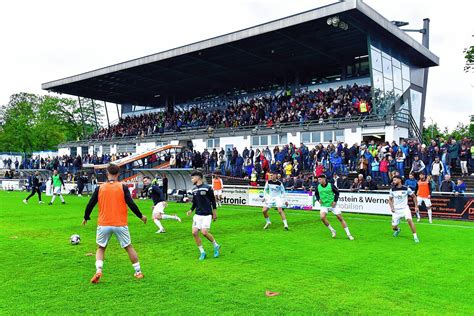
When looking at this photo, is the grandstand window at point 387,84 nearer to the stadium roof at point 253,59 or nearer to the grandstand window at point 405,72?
the stadium roof at point 253,59

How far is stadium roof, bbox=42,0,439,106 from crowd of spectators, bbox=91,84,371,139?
9.25 feet

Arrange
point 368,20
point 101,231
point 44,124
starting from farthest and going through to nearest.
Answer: point 44,124, point 368,20, point 101,231

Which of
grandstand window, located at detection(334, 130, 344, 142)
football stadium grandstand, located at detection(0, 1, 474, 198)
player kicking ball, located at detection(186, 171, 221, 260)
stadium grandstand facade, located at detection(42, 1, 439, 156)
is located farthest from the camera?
grandstand window, located at detection(334, 130, 344, 142)

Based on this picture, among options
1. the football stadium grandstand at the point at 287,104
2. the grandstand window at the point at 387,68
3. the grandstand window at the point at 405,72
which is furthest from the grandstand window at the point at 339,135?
the grandstand window at the point at 405,72

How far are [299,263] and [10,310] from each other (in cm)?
586

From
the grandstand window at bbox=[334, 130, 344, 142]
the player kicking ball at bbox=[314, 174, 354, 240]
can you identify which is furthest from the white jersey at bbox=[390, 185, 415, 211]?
the grandstand window at bbox=[334, 130, 344, 142]

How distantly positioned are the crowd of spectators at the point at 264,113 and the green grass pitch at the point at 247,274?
69.3 ft

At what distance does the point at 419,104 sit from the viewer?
41.4m

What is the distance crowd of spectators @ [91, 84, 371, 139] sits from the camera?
35.3 metres

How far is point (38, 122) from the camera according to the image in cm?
7794

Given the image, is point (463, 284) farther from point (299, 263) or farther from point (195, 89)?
point (195, 89)

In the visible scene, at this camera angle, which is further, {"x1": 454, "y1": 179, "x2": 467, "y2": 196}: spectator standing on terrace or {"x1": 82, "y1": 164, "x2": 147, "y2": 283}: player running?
{"x1": 454, "y1": 179, "x2": 467, "y2": 196}: spectator standing on terrace

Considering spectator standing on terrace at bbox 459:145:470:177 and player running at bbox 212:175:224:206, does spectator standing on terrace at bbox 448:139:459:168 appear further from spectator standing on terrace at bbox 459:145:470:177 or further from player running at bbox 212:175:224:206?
player running at bbox 212:175:224:206

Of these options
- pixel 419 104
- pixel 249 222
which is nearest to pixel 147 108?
pixel 419 104
